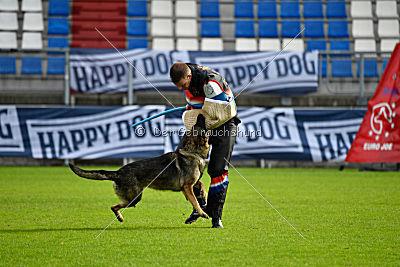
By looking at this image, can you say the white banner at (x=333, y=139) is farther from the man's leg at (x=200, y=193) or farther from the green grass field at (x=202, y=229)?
the man's leg at (x=200, y=193)

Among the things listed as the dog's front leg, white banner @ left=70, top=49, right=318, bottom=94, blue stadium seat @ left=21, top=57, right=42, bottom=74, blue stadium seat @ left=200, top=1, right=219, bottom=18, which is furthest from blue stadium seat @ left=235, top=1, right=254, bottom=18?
the dog's front leg

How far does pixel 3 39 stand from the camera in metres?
19.0

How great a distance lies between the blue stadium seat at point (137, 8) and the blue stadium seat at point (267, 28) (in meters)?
4.06

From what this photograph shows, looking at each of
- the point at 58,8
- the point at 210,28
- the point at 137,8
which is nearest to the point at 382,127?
the point at 210,28

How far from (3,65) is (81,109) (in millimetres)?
3013

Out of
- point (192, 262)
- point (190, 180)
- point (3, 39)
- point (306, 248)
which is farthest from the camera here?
point (3, 39)

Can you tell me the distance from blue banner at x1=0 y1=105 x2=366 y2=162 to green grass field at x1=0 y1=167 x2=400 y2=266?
198 inches

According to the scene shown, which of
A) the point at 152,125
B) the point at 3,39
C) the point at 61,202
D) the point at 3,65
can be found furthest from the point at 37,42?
the point at 61,202

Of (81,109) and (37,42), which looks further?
(37,42)

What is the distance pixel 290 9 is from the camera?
66.5ft

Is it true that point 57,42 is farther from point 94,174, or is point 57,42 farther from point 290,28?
point 94,174

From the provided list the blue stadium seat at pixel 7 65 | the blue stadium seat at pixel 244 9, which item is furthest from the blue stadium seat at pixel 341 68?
the blue stadium seat at pixel 7 65

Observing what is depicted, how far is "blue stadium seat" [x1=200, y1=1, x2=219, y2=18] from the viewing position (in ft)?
66.2

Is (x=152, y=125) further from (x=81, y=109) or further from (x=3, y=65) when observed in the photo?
(x=3, y=65)
